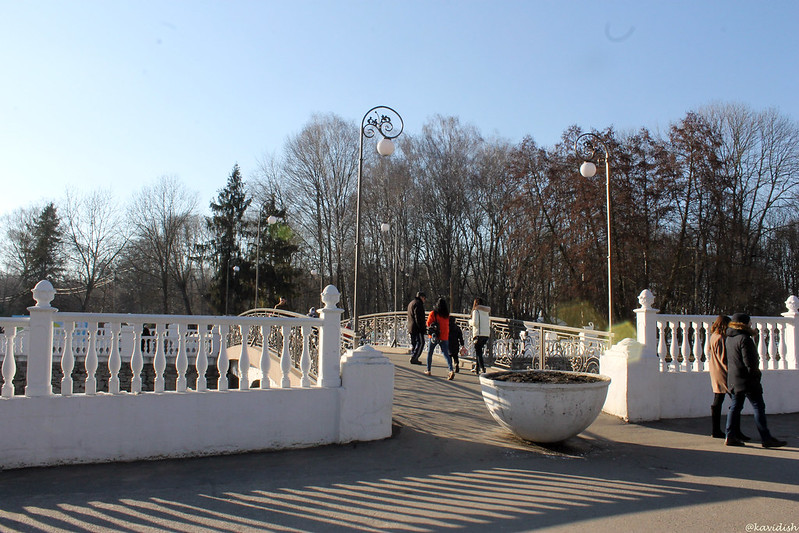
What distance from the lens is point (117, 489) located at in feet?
15.7

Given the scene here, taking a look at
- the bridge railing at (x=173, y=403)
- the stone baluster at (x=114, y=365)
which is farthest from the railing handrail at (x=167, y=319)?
the stone baluster at (x=114, y=365)

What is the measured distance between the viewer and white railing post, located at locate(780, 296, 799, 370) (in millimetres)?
9039

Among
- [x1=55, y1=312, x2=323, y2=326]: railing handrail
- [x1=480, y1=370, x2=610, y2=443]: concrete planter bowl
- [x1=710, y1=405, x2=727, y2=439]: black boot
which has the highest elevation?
[x1=55, y1=312, x2=323, y2=326]: railing handrail

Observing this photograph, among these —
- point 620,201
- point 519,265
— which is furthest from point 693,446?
point 519,265

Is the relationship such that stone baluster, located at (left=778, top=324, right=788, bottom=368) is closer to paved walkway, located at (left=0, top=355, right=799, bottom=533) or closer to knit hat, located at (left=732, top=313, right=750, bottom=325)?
paved walkway, located at (left=0, top=355, right=799, bottom=533)

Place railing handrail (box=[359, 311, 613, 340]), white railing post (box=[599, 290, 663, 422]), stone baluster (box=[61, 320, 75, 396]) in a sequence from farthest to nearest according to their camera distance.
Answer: railing handrail (box=[359, 311, 613, 340]) → white railing post (box=[599, 290, 663, 422]) → stone baluster (box=[61, 320, 75, 396])

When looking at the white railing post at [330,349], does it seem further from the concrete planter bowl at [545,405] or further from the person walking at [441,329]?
the person walking at [441,329]

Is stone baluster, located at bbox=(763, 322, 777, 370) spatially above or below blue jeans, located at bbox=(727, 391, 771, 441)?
above

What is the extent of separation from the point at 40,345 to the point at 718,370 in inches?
312

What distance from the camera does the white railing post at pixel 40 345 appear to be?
17.7 ft

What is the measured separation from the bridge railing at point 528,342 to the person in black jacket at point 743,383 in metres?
2.62

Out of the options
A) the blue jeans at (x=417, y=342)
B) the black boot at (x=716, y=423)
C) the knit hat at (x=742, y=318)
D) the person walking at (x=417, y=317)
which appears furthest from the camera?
the blue jeans at (x=417, y=342)

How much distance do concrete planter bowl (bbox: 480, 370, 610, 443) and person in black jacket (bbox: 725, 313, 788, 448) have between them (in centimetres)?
175

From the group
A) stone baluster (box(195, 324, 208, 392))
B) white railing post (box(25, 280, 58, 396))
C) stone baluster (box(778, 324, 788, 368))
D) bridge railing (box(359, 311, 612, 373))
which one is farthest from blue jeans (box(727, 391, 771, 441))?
white railing post (box(25, 280, 58, 396))
